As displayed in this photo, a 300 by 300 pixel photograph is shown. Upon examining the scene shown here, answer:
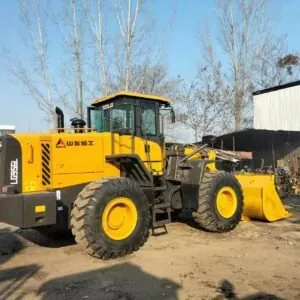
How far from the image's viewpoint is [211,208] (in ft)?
33.2

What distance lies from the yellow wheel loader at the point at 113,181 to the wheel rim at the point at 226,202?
0.02m

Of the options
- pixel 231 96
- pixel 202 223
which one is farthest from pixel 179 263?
pixel 231 96

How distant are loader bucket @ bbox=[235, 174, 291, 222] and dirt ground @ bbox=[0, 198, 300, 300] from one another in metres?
1.17

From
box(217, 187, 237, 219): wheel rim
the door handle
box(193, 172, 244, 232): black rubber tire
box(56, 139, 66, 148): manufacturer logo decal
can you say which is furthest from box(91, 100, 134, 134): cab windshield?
box(217, 187, 237, 219): wheel rim

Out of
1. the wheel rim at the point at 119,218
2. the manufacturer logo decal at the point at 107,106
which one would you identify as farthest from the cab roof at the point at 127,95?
Result: the wheel rim at the point at 119,218

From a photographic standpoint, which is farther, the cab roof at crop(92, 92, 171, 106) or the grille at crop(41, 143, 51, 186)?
the cab roof at crop(92, 92, 171, 106)

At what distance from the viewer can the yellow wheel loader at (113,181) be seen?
7895mm

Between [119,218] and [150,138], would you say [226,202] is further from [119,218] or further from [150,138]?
[119,218]

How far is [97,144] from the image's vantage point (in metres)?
8.95

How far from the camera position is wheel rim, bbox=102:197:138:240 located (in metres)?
8.15

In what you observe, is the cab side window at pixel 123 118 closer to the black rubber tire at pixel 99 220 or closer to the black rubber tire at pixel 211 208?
the black rubber tire at pixel 99 220

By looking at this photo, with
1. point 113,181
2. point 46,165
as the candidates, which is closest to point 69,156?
point 46,165

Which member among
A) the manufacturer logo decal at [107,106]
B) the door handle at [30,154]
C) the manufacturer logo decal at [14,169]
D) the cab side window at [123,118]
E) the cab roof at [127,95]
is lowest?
the manufacturer logo decal at [14,169]

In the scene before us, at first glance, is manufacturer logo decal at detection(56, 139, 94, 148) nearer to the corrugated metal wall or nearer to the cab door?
the cab door
